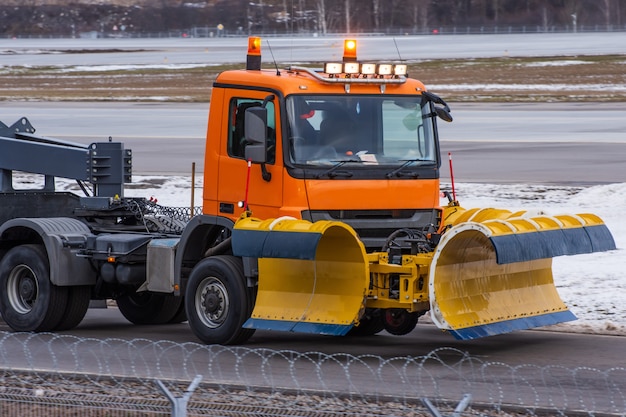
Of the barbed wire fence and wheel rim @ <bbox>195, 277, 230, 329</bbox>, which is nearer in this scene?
the barbed wire fence

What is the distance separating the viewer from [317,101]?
10773 millimetres

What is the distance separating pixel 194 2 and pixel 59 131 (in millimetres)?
122739

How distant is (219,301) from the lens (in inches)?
430

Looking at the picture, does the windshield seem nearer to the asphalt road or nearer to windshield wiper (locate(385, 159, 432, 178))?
windshield wiper (locate(385, 159, 432, 178))

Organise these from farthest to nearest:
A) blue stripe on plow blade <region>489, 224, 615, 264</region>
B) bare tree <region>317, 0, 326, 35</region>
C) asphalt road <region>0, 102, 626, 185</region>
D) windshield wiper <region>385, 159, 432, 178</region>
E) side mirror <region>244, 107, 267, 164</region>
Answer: bare tree <region>317, 0, 326, 35</region> < asphalt road <region>0, 102, 626, 185</region> < windshield wiper <region>385, 159, 432, 178</region> < side mirror <region>244, 107, 267, 164</region> < blue stripe on plow blade <region>489, 224, 615, 264</region>

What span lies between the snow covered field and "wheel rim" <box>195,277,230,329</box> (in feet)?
11.7

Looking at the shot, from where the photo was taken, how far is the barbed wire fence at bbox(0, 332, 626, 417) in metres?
8.36

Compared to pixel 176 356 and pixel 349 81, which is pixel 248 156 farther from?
pixel 176 356

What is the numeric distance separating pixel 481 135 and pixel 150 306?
23914 millimetres

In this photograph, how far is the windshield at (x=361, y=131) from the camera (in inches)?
419

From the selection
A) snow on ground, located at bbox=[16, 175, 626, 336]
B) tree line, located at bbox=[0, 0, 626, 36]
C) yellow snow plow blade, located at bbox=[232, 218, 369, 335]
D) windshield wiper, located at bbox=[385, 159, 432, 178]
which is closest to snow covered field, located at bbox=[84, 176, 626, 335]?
snow on ground, located at bbox=[16, 175, 626, 336]

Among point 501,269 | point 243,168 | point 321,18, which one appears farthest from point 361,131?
point 321,18

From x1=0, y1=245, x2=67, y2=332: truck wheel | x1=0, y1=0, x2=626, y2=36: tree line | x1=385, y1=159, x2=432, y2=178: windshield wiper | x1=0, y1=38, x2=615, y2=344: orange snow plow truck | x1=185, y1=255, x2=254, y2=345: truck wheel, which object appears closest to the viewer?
x1=0, y1=38, x2=615, y2=344: orange snow plow truck

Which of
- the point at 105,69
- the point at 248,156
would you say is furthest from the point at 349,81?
the point at 105,69
